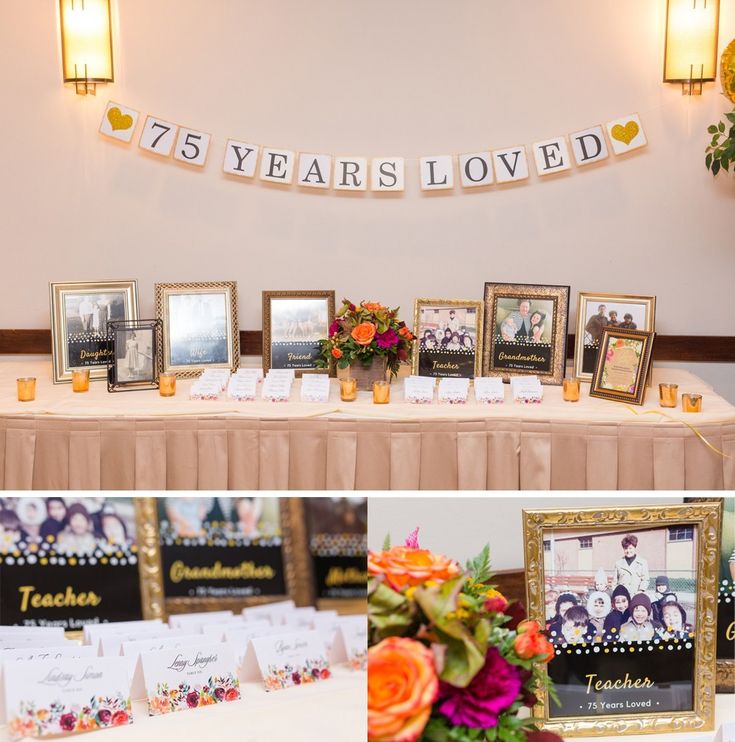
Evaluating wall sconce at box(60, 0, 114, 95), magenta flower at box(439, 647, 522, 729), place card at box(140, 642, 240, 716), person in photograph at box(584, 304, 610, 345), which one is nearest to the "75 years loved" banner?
wall sconce at box(60, 0, 114, 95)

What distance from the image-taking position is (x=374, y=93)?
3113 millimetres

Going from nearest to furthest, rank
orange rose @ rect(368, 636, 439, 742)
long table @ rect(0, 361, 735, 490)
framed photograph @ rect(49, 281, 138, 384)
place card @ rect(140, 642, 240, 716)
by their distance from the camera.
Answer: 1. orange rose @ rect(368, 636, 439, 742)
2. place card @ rect(140, 642, 240, 716)
3. long table @ rect(0, 361, 735, 490)
4. framed photograph @ rect(49, 281, 138, 384)

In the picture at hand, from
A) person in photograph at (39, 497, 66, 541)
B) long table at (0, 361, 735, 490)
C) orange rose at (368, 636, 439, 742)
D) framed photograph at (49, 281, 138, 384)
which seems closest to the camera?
orange rose at (368, 636, 439, 742)

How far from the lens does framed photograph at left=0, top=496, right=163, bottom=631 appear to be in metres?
0.92

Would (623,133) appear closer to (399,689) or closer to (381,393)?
(381,393)

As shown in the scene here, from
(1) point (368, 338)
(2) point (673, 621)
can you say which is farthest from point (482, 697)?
(1) point (368, 338)

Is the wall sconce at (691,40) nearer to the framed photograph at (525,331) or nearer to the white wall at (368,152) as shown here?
the white wall at (368,152)

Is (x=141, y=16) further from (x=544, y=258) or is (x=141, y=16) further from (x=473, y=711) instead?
(x=473, y=711)

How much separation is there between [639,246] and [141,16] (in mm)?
1930

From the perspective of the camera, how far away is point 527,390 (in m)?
2.57

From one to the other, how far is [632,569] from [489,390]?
1.52 m

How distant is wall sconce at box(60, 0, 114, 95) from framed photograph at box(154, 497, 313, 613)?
2.57m

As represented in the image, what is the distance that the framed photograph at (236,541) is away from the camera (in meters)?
0.90

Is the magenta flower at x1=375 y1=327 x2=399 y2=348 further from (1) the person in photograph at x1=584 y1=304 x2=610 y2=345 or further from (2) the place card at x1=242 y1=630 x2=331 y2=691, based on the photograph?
(2) the place card at x1=242 y1=630 x2=331 y2=691
